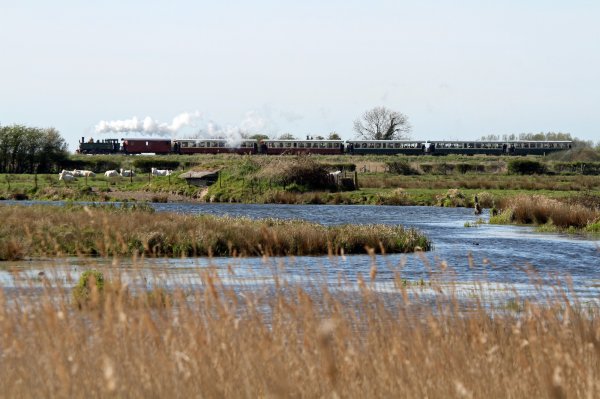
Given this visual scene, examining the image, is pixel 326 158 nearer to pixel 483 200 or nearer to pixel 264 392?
pixel 483 200

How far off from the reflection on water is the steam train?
77.5 m

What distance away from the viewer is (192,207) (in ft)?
228

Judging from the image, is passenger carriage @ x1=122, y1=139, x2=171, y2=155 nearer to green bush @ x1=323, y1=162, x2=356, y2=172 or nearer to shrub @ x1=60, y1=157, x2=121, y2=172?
shrub @ x1=60, y1=157, x2=121, y2=172

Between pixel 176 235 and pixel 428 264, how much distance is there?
19690mm

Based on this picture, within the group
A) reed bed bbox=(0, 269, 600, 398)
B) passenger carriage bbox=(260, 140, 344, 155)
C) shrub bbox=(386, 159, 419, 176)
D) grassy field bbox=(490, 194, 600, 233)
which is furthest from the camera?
passenger carriage bbox=(260, 140, 344, 155)

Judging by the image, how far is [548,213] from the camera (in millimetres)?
53125

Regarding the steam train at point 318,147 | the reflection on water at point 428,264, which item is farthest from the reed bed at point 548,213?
the steam train at point 318,147

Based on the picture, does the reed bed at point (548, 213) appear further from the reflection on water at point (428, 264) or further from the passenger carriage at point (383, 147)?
the passenger carriage at point (383, 147)

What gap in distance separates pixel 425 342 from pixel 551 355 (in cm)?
187

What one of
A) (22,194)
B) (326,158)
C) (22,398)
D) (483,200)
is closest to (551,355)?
(22,398)

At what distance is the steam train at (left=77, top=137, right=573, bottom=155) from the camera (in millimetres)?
142500

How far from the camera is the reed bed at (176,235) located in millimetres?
31516

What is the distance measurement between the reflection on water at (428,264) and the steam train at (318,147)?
77517 millimetres

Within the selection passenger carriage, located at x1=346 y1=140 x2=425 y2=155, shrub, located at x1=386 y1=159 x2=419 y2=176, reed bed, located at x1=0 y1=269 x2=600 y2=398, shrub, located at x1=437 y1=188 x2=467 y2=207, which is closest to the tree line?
shrub, located at x1=386 y1=159 x2=419 y2=176
